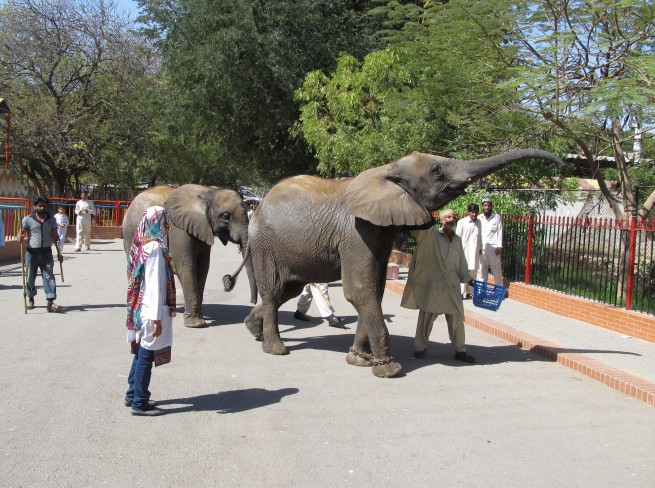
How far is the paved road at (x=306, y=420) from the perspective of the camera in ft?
15.6

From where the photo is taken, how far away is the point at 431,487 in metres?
4.56

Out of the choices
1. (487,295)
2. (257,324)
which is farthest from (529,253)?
(257,324)

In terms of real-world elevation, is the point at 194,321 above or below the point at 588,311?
below

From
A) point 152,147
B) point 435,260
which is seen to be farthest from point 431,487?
point 152,147

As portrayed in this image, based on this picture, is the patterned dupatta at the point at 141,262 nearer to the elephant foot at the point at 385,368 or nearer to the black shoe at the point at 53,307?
the elephant foot at the point at 385,368

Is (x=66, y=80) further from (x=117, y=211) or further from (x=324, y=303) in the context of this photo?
(x=324, y=303)

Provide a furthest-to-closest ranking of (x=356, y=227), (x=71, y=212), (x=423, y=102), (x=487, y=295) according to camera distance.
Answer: (x=71, y=212) → (x=423, y=102) → (x=487, y=295) → (x=356, y=227)

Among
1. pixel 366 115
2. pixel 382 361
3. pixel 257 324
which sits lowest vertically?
pixel 382 361

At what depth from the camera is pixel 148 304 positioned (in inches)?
223

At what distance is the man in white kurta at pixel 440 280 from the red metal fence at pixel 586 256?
3.33m

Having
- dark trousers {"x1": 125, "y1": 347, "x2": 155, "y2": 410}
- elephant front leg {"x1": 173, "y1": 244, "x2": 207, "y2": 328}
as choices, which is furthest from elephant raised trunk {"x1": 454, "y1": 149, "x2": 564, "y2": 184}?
elephant front leg {"x1": 173, "y1": 244, "x2": 207, "y2": 328}

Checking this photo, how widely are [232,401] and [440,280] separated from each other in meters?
2.92

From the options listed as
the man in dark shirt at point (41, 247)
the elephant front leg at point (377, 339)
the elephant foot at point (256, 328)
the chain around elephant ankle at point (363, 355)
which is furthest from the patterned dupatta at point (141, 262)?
the man in dark shirt at point (41, 247)

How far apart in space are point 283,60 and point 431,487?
2001 centimetres
